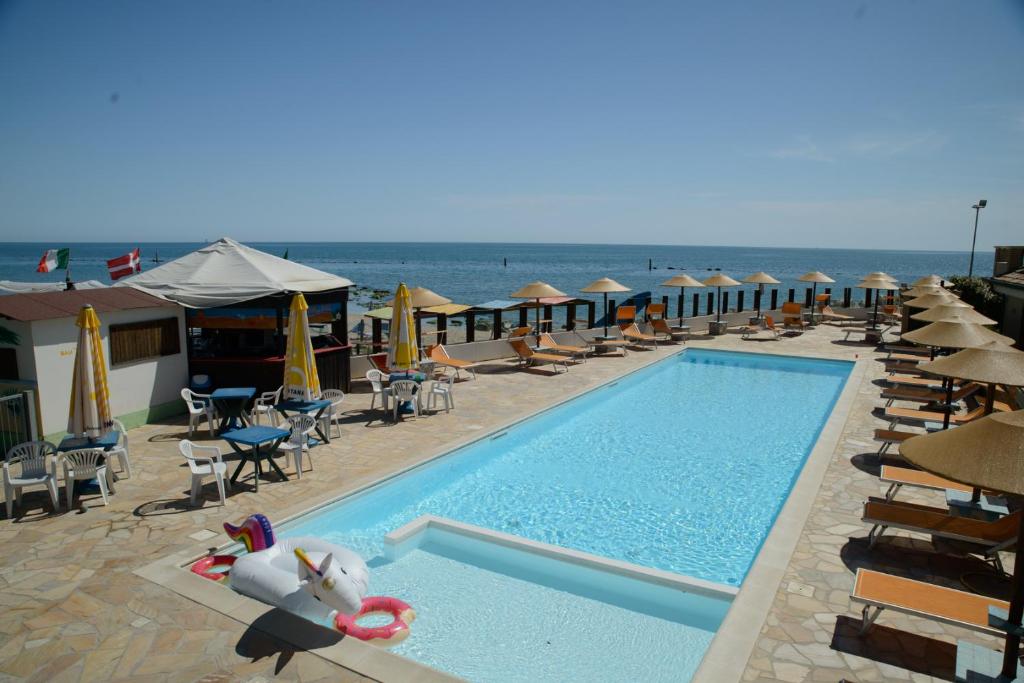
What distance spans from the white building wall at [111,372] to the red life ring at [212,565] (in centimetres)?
455

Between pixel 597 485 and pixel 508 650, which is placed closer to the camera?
pixel 508 650

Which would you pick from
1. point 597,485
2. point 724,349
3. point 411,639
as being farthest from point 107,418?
point 724,349

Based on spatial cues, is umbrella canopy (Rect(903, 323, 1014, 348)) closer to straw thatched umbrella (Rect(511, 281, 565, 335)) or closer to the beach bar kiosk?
straw thatched umbrella (Rect(511, 281, 565, 335))

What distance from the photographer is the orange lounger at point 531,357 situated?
1573 centimetres

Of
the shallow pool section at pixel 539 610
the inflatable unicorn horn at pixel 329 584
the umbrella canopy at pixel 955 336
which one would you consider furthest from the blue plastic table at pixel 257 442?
the umbrella canopy at pixel 955 336

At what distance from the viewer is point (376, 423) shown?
10852mm

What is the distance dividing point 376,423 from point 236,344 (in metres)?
3.42

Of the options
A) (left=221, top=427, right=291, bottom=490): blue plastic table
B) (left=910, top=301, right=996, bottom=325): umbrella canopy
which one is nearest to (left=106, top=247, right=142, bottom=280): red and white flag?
(left=221, top=427, right=291, bottom=490): blue plastic table

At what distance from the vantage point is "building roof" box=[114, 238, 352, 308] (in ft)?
36.3

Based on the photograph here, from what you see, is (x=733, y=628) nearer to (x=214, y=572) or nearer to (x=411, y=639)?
(x=411, y=639)

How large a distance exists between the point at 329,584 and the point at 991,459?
4.40 meters

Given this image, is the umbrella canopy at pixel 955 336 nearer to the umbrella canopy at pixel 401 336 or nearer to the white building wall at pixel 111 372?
the umbrella canopy at pixel 401 336

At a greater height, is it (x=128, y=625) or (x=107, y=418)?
(x=107, y=418)

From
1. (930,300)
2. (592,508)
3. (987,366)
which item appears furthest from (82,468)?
(930,300)
